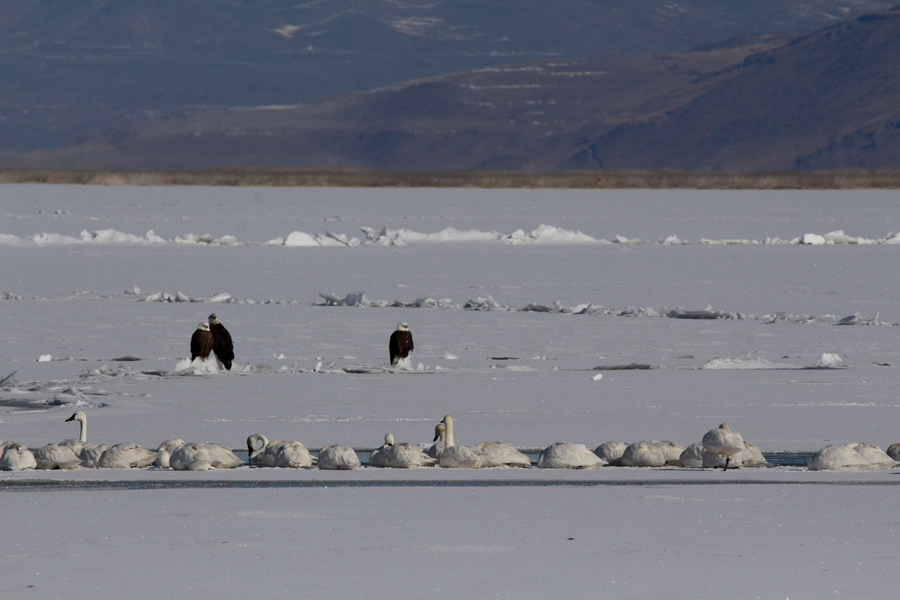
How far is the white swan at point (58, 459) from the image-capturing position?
30.5 feet

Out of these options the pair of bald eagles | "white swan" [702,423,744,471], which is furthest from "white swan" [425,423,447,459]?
the pair of bald eagles

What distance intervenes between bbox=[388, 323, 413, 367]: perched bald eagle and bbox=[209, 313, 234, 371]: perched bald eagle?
1446 millimetres

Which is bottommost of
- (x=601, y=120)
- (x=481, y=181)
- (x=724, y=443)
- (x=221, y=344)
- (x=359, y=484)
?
(x=359, y=484)

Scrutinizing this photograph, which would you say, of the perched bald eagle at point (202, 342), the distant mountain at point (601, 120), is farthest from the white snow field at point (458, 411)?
the distant mountain at point (601, 120)

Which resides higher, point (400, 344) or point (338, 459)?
point (400, 344)

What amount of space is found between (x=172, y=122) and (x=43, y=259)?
15106 centimetres

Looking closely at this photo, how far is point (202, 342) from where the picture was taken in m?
14.4

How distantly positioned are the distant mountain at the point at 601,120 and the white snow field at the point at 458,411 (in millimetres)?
115248

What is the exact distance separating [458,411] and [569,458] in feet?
8.82

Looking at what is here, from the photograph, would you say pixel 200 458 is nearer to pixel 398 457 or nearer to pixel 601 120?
pixel 398 457

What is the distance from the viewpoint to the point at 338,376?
1423 centimetres

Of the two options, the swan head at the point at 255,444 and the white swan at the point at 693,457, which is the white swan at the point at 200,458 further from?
the white swan at the point at 693,457

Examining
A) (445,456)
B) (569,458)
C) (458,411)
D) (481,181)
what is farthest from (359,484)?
Answer: (481,181)

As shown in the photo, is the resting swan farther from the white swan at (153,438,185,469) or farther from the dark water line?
the dark water line
